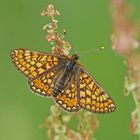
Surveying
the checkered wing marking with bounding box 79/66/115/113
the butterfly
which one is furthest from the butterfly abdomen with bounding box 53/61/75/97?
the checkered wing marking with bounding box 79/66/115/113

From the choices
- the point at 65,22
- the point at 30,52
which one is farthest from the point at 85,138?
the point at 65,22

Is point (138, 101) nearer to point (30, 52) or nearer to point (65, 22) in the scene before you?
point (30, 52)

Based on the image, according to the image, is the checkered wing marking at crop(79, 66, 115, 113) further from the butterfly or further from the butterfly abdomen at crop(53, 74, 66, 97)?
the butterfly abdomen at crop(53, 74, 66, 97)

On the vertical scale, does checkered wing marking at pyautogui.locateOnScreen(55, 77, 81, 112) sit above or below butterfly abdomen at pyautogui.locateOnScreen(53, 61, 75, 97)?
below

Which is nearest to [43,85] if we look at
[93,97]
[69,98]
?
[69,98]

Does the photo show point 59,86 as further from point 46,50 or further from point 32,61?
point 46,50

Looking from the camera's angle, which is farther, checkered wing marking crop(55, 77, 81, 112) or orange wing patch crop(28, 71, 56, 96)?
orange wing patch crop(28, 71, 56, 96)
